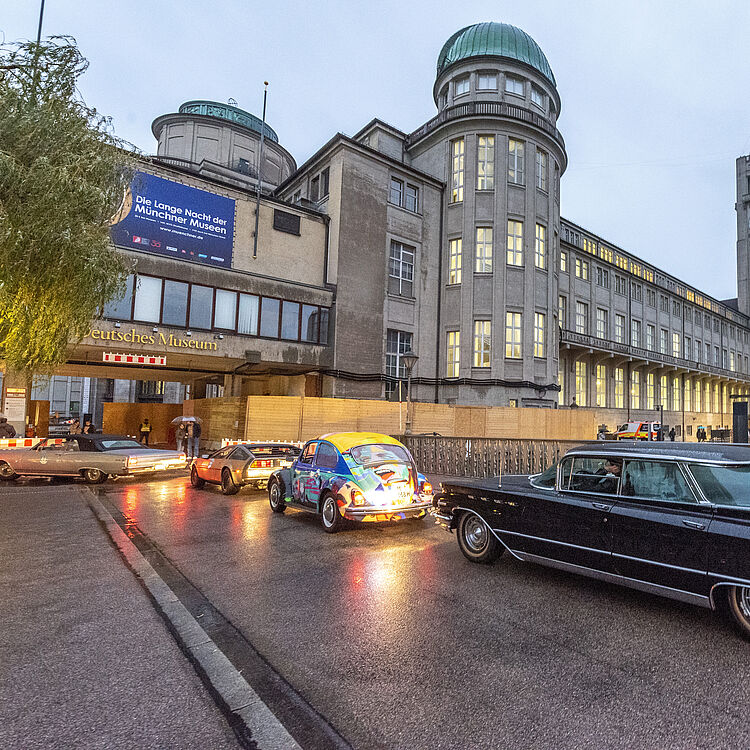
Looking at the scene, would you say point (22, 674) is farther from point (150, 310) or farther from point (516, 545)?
point (150, 310)

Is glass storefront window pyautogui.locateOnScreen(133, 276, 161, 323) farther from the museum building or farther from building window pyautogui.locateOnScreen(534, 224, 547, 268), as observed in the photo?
building window pyautogui.locateOnScreen(534, 224, 547, 268)

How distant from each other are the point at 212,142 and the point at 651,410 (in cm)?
4827

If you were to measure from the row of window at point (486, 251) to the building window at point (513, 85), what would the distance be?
9106mm

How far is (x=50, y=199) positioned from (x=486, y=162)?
26.5 metres

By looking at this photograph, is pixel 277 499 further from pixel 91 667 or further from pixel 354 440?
pixel 91 667

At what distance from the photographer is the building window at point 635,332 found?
48.7m

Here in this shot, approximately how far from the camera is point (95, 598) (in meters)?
5.20

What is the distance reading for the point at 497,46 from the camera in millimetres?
31656

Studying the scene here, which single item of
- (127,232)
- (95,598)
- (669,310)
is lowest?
(95,598)

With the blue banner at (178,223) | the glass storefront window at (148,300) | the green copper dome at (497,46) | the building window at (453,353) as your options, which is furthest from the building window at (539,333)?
the glass storefront window at (148,300)

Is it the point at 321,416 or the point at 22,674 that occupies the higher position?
the point at 321,416

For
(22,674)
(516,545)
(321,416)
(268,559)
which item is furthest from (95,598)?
(321,416)

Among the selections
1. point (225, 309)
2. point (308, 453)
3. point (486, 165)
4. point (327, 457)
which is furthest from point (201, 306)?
point (486, 165)

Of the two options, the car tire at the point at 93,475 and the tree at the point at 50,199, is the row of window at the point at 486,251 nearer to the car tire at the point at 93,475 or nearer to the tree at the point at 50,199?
the car tire at the point at 93,475
